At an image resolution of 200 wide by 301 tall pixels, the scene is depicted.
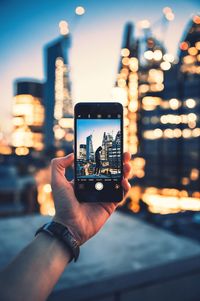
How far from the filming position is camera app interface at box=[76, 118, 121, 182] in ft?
4.81

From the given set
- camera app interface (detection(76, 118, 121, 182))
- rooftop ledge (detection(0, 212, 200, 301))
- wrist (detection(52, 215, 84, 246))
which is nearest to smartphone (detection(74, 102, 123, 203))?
camera app interface (detection(76, 118, 121, 182))

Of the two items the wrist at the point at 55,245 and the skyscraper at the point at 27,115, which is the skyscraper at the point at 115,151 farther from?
the skyscraper at the point at 27,115

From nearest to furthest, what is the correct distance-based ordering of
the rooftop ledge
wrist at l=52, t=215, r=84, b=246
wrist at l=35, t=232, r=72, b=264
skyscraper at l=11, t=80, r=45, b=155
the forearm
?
the forearm < wrist at l=35, t=232, r=72, b=264 < wrist at l=52, t=215, r=84, b=246 < the rooftop ledge < skyscraper at l=11, t=80, r=45, b=155

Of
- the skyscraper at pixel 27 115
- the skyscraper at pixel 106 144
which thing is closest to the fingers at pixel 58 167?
the skyscraper at pixel 106 144

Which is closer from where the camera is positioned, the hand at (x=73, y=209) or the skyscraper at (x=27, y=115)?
the hand at (x=73, y=209)

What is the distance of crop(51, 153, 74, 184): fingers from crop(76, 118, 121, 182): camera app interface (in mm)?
65

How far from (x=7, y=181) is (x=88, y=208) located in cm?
4293

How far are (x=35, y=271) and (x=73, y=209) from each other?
352 millimetres

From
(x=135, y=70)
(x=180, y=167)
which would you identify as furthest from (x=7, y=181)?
(x=135, y=70)

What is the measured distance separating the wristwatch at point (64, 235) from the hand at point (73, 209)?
64 mm

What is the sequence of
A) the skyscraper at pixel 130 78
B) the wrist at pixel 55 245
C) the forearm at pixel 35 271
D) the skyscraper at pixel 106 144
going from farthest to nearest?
the skyscraper at pixel 130 78, the skyscraper at pixel 106 144, the wrist at pixel 55 245, the forearm at pixel 35 271

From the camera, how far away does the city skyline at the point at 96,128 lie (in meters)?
1.46

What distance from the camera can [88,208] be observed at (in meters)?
1.45

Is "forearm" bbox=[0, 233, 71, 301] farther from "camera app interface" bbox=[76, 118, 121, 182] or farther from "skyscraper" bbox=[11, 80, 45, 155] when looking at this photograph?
"skyscraper" bbox=[11, 80, 45, 155]
